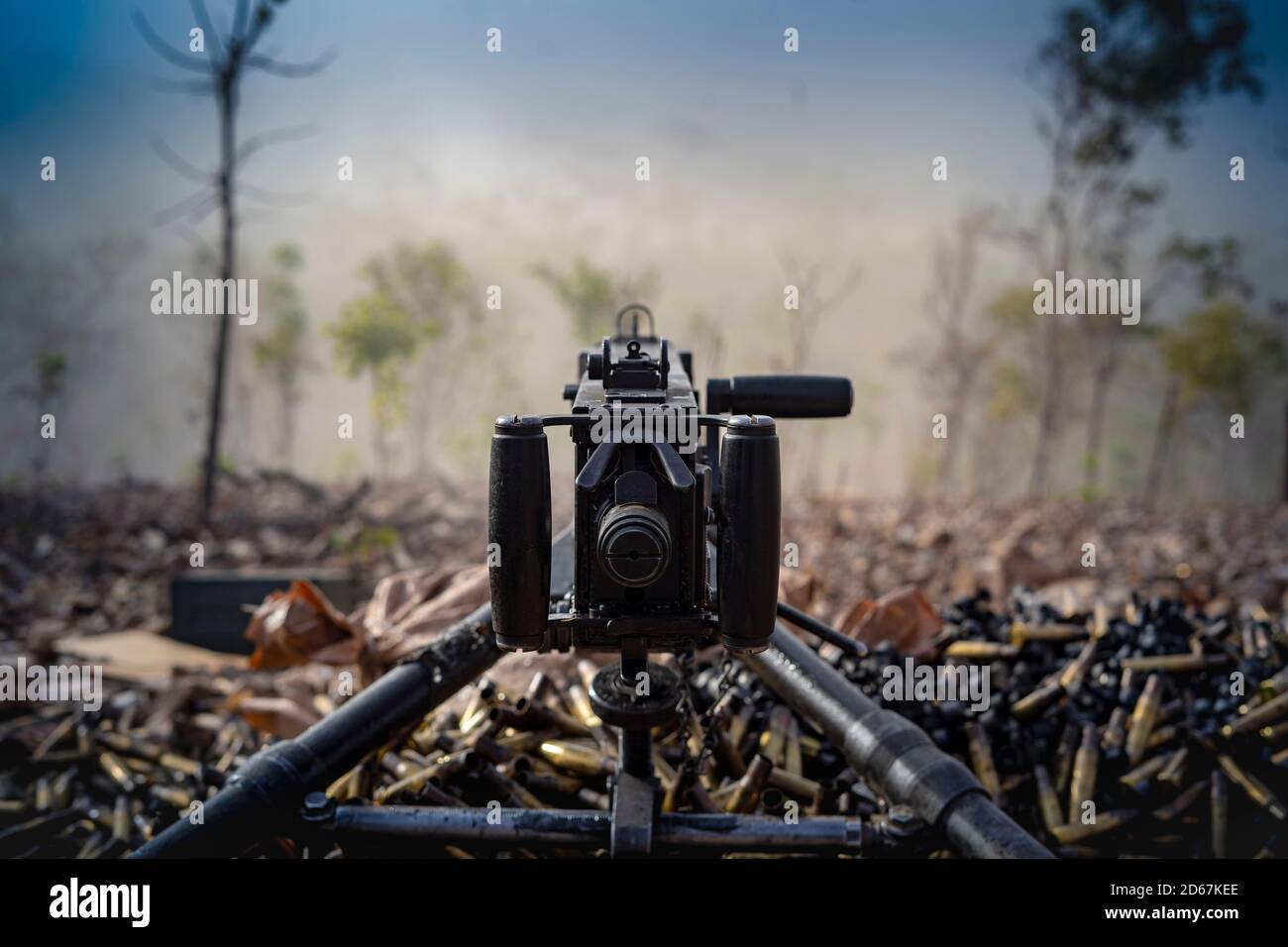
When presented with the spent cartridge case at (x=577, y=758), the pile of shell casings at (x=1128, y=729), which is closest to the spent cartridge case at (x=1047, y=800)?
the pile of shell casings at (x=1128, y=729)

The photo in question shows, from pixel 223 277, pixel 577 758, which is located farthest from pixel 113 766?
pixel 223 277

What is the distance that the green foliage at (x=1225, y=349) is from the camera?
2241 cm

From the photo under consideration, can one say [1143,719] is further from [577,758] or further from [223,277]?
[223,277]

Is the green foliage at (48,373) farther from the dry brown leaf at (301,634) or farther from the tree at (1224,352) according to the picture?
the tree at (1224,352)

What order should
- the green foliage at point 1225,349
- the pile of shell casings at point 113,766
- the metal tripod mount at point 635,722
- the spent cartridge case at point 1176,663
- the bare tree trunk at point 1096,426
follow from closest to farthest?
the metal tripod mount at point 635,722 < the pile of shell casings at point 113,766 < the spent cartridge case at point 1176,663 < the bare tree trunk at point 1096,426 < the green foliage at point 1225,349

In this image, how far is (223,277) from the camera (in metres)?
12.4

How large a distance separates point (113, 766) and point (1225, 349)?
24685mm

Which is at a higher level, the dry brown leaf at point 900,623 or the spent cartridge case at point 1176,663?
the dry brown leaf at point 900,623

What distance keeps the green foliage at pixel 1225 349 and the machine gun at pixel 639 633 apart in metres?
23.2

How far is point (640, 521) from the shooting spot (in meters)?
2.24

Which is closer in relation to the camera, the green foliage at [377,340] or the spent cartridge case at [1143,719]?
Result: the spent cartridge case at [1143,719]

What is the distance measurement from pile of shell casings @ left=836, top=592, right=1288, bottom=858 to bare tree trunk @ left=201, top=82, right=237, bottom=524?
10.7 meters
